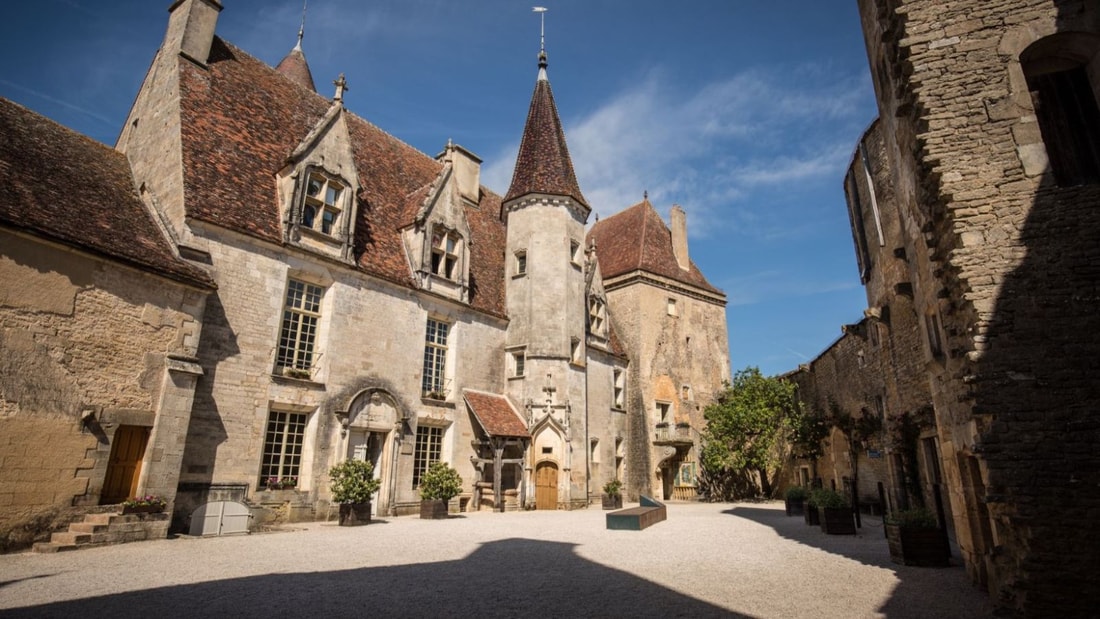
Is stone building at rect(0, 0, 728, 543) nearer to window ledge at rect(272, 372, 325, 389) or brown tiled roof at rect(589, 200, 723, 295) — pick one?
window ledge at rect(272, 372, 325, 389)

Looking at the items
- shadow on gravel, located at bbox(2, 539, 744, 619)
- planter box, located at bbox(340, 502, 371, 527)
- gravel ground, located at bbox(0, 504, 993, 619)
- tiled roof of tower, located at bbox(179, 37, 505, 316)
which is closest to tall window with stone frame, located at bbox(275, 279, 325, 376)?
tiled roof of tower, located at bbox(179, 37, 505, 316)

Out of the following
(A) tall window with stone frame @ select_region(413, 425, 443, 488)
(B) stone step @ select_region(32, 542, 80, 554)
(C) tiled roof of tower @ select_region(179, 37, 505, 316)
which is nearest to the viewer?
(B) stone step @ select_region(32, 542, 80, 554)

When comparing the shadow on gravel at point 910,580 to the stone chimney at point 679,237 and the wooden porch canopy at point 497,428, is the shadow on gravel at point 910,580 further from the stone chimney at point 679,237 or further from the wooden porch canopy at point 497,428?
the stone chimney at point 679,237

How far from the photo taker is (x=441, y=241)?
18406 millimetres

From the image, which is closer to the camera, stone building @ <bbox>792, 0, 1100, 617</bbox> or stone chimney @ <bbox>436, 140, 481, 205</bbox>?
stone building @ <bbox>792, 0, 1100, 617</bbox>

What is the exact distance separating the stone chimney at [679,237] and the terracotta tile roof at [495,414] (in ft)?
47.4

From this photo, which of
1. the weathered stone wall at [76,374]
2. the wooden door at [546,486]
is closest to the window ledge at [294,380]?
the weathered stone wall at [76,374]

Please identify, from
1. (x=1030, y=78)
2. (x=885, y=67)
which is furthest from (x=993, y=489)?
(x=885, y=67)

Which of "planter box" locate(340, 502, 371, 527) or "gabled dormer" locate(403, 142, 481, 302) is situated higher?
"gabled dormer" locate(403, 142, 481, 302)

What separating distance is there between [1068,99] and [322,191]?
15.0 metres

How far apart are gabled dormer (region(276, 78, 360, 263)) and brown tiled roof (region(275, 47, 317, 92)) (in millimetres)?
12158

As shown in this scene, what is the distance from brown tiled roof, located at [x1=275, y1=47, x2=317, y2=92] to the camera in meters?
26.0

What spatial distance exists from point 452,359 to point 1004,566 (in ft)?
48.9

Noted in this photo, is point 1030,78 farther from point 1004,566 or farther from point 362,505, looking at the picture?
point 362,505
